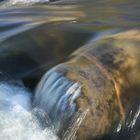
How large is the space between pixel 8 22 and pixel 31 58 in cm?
194

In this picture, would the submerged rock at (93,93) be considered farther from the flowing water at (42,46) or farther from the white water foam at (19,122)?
the white water foam at (19,122)

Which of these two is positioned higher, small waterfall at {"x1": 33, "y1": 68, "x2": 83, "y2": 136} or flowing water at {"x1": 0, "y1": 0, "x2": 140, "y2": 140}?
small waterfall at {"x1": 33, "y1": 68, "x2": 83, "y2": 136}

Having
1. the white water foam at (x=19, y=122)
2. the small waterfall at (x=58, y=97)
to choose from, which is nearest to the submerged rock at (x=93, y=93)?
the small waterfall at (x=58, y=97)

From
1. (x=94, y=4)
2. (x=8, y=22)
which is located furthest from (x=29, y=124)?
(x=94, y=4)

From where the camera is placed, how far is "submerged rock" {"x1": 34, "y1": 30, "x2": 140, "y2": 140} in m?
5.23

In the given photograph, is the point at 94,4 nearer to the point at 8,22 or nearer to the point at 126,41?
the point at 8,22

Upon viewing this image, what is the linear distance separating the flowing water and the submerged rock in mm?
27

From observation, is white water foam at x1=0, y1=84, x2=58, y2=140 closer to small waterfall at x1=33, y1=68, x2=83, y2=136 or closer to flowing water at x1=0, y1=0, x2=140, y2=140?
flowing water at x1=0, y1=0, x2=140, y2=140

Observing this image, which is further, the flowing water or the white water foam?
the flowing water

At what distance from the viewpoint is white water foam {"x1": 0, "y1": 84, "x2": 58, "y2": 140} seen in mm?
5160

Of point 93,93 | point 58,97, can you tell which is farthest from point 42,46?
point 93,93

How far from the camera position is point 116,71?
18.7 ft

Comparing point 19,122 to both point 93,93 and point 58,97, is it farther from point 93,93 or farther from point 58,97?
point 93,93

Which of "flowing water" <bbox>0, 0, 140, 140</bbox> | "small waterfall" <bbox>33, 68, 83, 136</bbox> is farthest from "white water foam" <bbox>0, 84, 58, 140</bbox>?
"small waterfall" <bbox>33, 68, 83, 136</bbox>
